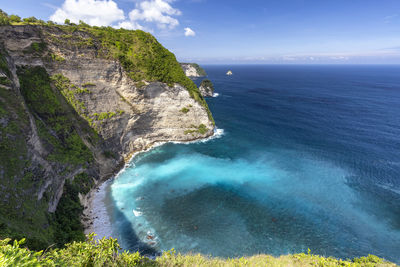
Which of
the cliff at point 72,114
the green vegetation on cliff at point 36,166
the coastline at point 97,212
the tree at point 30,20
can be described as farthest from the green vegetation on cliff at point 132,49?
the coastline at point 97,212

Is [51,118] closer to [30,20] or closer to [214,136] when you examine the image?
[30,20]

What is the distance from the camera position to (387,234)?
26.9m

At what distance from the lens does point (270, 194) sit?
115 feet

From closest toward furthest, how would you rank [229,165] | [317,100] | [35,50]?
[35,50] → [229,165] → [317,100]

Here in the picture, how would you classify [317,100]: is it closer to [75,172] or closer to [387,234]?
[387,234]

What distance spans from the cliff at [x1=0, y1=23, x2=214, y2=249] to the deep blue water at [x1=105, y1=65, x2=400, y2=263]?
22.0 feet

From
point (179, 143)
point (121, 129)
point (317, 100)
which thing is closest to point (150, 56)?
point (121, 129)

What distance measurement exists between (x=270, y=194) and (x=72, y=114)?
141 feet

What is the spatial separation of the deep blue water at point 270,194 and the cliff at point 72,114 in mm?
6693

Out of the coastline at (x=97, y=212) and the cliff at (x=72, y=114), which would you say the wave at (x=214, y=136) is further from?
the coastline at (x=97, y=212)

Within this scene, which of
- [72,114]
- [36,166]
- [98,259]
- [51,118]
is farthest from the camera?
[72,114]

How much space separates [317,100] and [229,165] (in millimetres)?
81852

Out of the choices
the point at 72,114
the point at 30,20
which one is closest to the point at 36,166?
the point at 72,114

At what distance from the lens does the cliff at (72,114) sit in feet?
71.8
